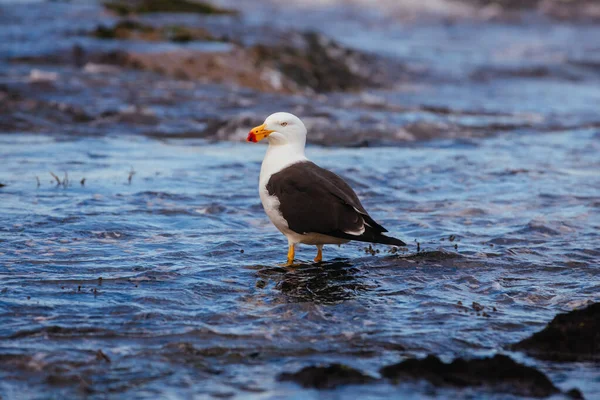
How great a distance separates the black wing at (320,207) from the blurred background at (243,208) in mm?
396

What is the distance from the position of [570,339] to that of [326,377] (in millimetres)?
1557

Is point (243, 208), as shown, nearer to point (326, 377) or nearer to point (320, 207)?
point (320, 207)

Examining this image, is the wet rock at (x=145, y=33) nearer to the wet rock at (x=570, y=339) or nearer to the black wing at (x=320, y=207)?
the black wing at (x=320, y=207)

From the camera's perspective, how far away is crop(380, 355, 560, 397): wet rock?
4.52 metres

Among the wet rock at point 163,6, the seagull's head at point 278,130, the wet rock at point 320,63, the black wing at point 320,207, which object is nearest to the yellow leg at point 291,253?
the black wing at point 320,207

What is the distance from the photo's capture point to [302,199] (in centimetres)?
689

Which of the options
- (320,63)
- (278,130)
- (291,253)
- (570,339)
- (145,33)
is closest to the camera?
(570,339)

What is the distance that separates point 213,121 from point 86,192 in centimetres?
571

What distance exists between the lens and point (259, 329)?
17.8 feet

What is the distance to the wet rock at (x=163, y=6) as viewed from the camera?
2262cm

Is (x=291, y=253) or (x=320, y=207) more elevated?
(x=320, y=207)

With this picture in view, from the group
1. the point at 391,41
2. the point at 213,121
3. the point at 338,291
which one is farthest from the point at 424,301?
the point at 391,41

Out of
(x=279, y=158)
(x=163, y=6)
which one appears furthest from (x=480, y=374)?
(x=163, y=6)

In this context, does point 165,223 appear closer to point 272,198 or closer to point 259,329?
point 272,198
